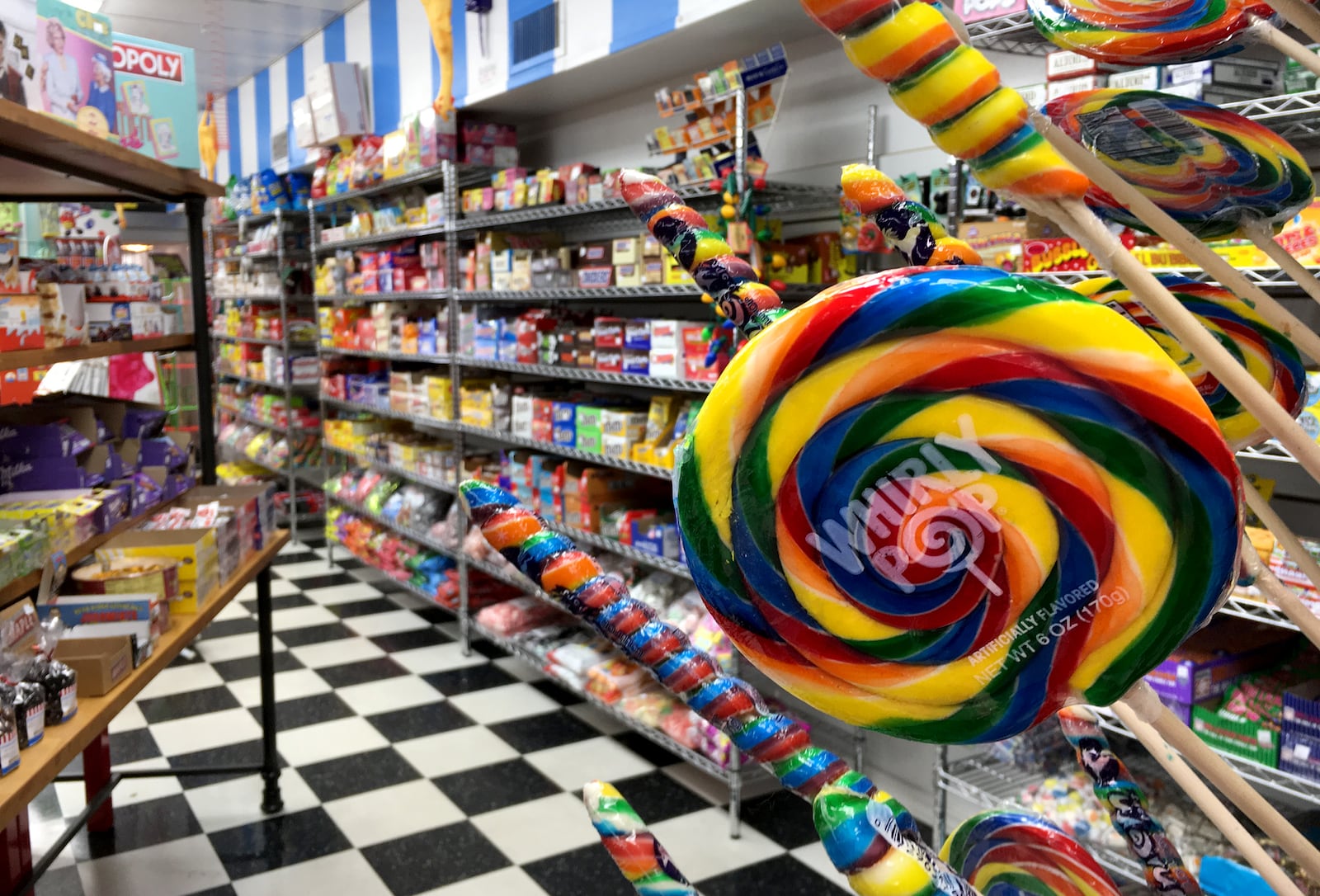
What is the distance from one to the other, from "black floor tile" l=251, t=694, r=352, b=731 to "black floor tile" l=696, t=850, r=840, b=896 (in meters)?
1.83

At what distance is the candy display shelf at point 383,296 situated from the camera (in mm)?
4832

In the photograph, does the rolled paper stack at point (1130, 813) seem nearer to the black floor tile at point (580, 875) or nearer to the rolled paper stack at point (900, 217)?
the rolled paper stack at point (900, 217)

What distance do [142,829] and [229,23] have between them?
5.30m

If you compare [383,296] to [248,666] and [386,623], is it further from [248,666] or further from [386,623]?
[248,666]

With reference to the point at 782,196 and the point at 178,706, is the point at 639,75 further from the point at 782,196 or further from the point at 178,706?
the point at 178,706

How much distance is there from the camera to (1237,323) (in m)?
0.71

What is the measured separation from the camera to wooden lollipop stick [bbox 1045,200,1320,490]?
48cm

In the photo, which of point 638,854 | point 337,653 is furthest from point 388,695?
point 638,854

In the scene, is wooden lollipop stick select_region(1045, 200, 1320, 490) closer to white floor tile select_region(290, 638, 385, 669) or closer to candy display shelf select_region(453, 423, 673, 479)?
candy display shelf select_region(453, 423, 673, 479)

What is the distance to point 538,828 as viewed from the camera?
3.09 metres

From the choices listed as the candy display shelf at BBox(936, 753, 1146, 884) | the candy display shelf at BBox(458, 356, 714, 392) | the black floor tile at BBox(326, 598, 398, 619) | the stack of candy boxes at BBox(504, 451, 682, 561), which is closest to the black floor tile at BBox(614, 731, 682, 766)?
the stack of candy boxes at BBox(504, 451, 682, 561)

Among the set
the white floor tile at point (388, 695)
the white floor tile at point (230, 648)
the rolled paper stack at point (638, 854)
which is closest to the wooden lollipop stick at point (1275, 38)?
the rolled paper stack at point (638, 854)

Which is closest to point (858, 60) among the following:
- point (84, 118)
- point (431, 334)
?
point (84, 118)

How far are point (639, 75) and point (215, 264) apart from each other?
6.22 m
